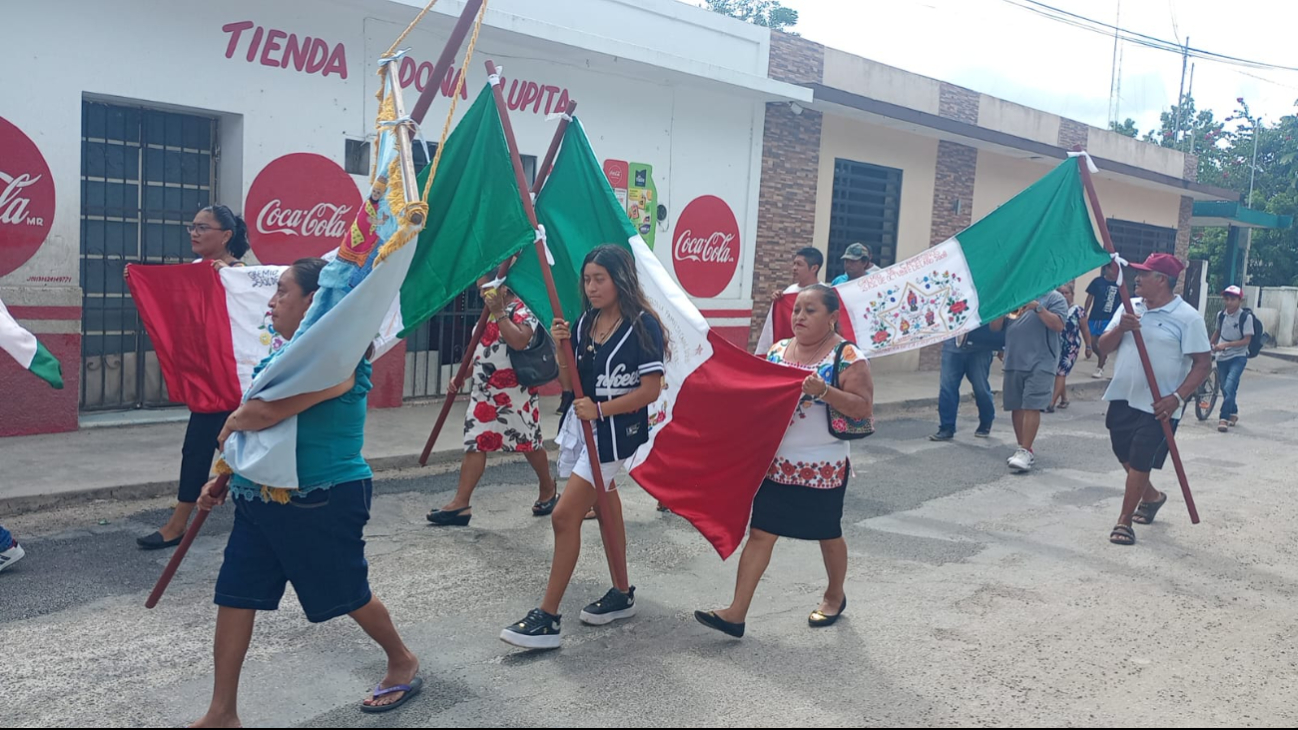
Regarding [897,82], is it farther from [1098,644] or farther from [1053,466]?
[1098,644]

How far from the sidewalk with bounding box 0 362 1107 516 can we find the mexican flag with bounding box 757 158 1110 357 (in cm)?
396

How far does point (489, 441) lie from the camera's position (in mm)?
6500

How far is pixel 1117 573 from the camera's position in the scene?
6.17 m

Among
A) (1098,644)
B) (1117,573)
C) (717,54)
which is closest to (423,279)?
(1098,644)

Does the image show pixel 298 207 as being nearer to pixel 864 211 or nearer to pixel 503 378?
pixel 503 378

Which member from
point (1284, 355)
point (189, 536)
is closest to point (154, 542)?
point (189, 536)

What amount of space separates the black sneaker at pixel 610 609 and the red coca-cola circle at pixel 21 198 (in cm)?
616

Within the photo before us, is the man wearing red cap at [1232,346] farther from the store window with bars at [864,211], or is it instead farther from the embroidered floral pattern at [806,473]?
the embroidered floral pattern at [806,473]

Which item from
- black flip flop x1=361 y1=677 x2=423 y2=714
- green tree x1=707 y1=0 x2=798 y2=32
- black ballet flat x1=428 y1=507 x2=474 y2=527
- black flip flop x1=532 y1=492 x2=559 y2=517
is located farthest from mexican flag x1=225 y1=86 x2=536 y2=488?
green tree x1=707 y1=0 x2=798 y2=32

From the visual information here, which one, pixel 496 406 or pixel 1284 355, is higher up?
pixel 496 406

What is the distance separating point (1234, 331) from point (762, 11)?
33.2 m

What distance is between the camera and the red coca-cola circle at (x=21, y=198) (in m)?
8.17

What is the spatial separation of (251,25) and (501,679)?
7484mm

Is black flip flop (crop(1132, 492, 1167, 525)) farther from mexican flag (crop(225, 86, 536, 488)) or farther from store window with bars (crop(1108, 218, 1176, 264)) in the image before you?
store window with bars (crop(1108, 218, 1176, 264))
